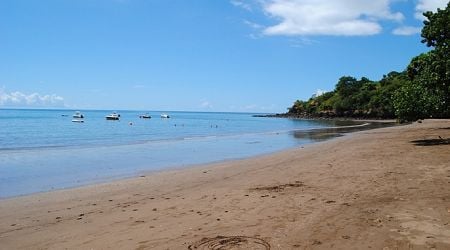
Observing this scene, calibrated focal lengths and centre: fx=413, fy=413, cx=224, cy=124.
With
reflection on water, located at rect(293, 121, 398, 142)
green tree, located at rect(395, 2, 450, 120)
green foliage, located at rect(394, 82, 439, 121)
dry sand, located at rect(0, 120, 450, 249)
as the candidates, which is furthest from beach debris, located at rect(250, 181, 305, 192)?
reflection on water, located at rect(293, 121, 398, 142)

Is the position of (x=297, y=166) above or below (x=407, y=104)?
below

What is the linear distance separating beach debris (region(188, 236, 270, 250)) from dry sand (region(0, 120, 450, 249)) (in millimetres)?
17

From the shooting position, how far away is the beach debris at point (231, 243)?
6820 millimetres

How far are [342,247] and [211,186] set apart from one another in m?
7.19

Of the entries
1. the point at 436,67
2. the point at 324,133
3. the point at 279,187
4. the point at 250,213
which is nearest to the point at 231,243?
the point at 250,213

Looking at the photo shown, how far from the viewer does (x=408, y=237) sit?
22.5 ft

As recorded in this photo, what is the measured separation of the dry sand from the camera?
23.4ft

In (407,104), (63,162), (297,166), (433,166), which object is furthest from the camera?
(407,104)

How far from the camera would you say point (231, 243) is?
7012mm

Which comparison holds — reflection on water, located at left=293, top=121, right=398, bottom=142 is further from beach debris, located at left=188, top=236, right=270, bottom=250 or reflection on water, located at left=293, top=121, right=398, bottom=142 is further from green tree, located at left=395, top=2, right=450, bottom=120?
beach debris, located at left=188, top=236, right=270, bottom=250

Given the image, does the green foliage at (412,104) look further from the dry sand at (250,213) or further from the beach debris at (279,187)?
the beach debris at (279,187)

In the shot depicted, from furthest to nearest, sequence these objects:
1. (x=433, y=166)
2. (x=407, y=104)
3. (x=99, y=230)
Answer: (x=407, y=104)
(x=433, y=166)
(x=99, y=230)

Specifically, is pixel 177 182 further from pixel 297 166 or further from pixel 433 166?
pixel 433 166

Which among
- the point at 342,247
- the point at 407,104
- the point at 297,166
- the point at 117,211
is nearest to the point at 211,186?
the point at 117,211
